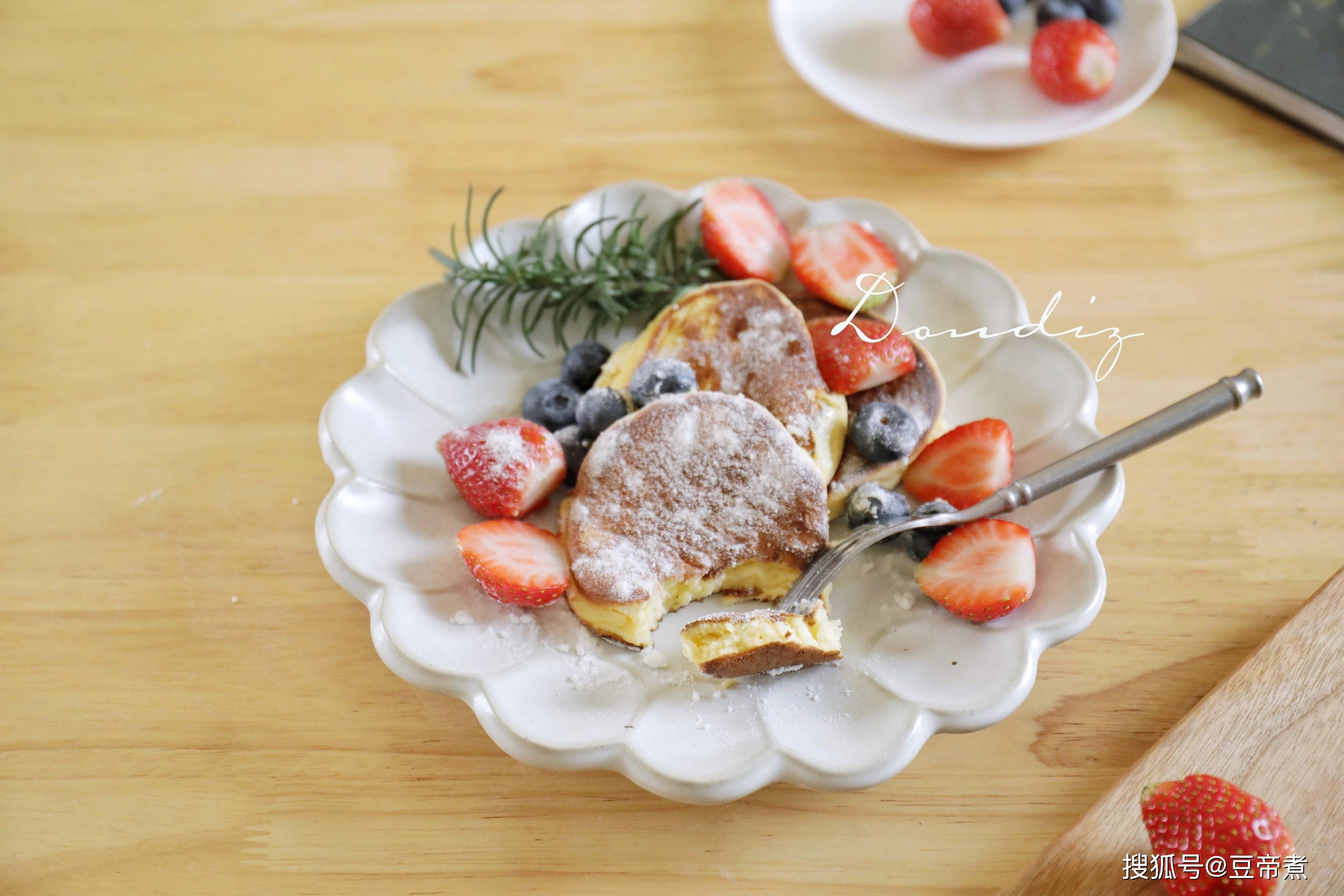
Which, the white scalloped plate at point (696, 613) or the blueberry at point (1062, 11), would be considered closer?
the white scalloped plate at point (696, 613)

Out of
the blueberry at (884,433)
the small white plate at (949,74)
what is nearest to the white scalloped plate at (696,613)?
the blueberry at (884,433)

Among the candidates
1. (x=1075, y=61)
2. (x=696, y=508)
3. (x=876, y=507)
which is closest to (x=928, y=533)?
(x=876, y=507)

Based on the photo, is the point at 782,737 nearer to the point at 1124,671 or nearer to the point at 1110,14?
the point at 1124,671

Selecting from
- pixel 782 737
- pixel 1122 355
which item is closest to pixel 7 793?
pixel 782 737

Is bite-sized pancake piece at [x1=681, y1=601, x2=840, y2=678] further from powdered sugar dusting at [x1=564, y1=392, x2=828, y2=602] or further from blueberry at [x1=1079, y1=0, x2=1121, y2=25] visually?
blueberry at [x1=1079, y1=0, x2=1121, y2=25]

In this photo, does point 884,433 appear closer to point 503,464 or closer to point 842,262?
point 842,262

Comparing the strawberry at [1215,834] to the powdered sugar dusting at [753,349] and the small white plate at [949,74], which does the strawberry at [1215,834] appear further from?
the small white plate at [949,74]
